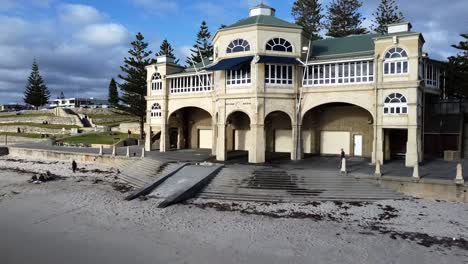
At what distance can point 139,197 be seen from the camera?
18266mm

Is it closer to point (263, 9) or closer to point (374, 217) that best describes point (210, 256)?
point (374, 217)

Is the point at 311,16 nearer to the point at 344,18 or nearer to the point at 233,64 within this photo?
the point at 344,18

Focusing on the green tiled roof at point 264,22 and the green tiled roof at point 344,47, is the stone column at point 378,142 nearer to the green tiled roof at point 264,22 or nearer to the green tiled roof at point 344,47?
the green tiled roof at point 344,47

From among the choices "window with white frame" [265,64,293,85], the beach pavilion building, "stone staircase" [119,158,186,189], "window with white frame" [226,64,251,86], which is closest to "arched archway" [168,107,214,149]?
the beach pavilion building

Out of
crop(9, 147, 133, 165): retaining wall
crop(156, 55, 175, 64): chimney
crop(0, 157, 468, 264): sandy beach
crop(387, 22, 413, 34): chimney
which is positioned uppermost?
crop(387, 22, 413, 34): chimney

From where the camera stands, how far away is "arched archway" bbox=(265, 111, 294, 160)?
3009 centimetres

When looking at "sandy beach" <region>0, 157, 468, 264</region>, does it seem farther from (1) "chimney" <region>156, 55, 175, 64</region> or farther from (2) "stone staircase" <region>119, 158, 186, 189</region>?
(1) "chimney" <region>156, 55, 175, 64</region>

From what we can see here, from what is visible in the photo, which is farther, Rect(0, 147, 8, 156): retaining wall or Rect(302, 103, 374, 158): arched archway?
Rect(0, 147, 8, 156): retaining wall

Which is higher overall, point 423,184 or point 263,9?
point 263,9

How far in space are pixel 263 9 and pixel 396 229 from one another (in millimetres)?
19709

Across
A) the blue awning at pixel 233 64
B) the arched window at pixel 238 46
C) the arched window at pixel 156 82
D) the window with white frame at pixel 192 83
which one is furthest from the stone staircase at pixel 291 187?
the arched window at pixel 156 82

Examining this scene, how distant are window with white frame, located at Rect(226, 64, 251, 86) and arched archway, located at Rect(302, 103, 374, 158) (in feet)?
20.2

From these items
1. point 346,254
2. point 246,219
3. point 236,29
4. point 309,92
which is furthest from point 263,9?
point 346,254

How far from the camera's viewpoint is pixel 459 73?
92.5 ft
